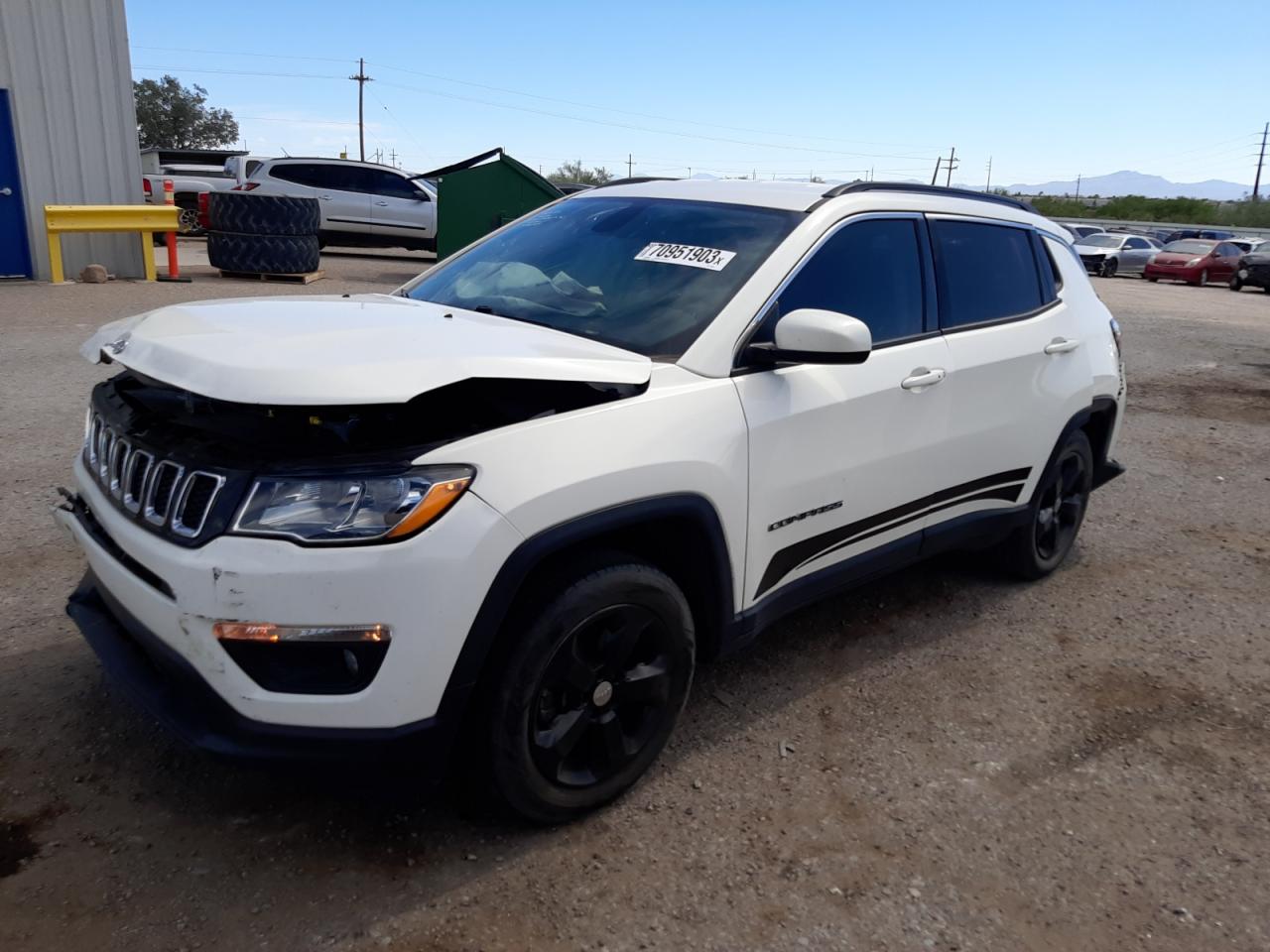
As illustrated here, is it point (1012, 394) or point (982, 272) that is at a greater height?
point (982, 272)

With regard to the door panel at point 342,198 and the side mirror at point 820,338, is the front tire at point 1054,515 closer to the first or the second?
the side mirror at point 820,338

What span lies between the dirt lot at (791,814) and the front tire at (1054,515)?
0.64ft

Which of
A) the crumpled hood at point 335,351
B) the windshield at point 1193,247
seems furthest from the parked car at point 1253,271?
the crumpled hood at point 335,351

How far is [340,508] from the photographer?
7.32 ft

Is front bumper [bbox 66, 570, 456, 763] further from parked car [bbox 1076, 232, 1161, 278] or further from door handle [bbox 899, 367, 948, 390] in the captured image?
parked car [bbox 1076, 232, 1161, 278]

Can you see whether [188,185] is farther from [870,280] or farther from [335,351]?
[335,351]

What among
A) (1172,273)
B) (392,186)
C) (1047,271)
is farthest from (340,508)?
(1172,273)

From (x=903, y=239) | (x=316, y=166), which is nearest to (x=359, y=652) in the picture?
(x=903, y=239)

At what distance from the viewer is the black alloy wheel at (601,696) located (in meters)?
2.60

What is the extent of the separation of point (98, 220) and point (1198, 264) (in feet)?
91.5

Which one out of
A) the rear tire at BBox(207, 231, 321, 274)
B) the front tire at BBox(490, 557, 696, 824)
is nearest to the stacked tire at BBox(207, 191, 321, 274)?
the rear tire at BBox(207, 231, 321, 274)

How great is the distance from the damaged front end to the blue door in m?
12.7

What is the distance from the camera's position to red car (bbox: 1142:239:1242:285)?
28081 mm

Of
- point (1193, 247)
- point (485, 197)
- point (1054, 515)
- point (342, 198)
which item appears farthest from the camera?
point (1193, 247)
